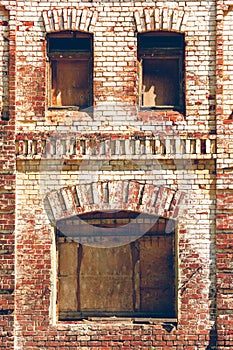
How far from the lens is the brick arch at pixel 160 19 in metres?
9.61

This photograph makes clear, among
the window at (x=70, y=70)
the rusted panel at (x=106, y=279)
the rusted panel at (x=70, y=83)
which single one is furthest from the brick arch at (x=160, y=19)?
the rusted panel at (x=106, y=279)

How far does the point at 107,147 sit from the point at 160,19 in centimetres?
183

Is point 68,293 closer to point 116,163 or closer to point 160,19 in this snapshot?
point 116,163

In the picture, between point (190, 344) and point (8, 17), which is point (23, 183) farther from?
point (190, 344)

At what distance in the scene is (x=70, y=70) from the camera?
985 centimetres

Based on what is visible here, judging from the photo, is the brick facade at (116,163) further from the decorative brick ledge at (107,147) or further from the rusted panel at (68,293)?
the rusted panel at (68,293)

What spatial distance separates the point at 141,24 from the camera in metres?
9.63

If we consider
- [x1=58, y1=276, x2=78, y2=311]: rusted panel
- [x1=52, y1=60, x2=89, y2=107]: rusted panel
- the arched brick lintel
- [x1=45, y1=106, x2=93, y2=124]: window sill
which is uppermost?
[x1=52, y1=60, x2=89, y2=107]: rusted panel

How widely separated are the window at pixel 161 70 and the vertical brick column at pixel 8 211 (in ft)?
5.65

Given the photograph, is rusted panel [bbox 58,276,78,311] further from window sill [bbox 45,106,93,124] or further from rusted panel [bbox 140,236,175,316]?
window sill [bbox 45,106,93,124]

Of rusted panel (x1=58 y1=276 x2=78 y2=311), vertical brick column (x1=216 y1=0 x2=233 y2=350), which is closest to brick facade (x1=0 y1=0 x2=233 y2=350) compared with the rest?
vertical brick column (x1=216 y1=0 x2=233 y2=350)

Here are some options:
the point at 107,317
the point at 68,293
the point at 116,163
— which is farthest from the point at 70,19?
the point at 107,317

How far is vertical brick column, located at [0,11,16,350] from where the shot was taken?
941 cm

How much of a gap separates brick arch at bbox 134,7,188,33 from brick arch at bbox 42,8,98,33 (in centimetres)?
60
